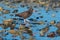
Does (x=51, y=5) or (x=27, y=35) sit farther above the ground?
(x=51, y=5)

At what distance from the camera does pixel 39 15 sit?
2.52 m

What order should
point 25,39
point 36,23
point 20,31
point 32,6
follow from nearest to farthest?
point 25,39 → point 20,31 → point 36,23 → point 32,6

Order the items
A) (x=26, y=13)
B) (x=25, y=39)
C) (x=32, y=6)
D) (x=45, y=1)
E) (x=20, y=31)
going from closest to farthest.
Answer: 1. (x=25, y=39)
2. (x=20, y=31)
3. (x=26, y=13)
4. (x=32, y=6)
5. (x=45, y=1)

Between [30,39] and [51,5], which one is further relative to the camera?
[51,5]

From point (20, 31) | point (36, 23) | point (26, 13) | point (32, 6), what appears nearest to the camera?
point (20, 31)

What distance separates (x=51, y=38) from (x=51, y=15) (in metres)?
0.59

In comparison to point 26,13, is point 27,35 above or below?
below

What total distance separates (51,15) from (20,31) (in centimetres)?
59

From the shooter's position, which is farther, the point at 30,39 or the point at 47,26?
the point at 47,26

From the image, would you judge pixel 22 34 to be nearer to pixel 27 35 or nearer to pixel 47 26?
pixel 27 35

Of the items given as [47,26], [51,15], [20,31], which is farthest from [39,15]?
[20,31]

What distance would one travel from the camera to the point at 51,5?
288 cm

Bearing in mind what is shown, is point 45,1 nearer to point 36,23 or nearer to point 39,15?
point 39,15

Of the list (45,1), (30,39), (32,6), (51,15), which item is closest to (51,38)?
(30,39)
